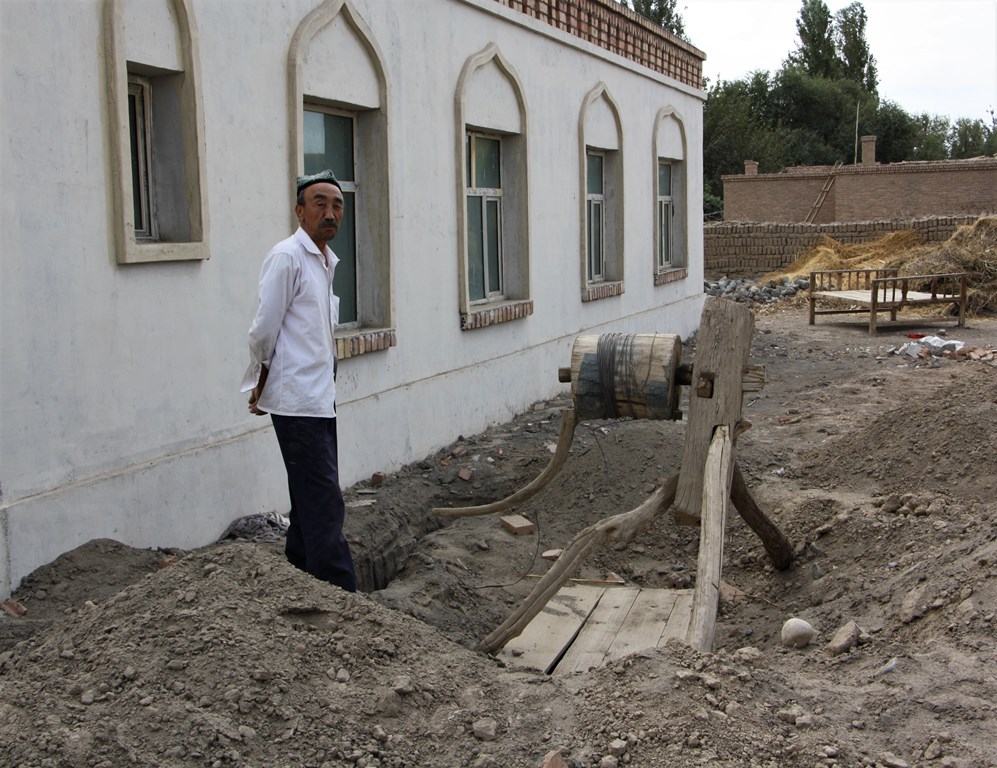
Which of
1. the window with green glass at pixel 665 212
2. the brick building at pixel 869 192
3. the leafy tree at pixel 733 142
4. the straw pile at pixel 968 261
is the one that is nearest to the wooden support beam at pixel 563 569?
the window with green glass at pixel 665 212

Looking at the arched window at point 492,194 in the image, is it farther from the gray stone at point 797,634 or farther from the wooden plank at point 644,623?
the gray stone at point 797,634

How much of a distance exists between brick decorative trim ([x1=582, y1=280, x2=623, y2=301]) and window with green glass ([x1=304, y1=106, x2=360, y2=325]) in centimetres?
414

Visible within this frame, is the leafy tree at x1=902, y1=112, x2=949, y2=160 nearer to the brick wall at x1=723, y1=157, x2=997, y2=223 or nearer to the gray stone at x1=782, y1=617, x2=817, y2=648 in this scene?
the brick wall at x1=723, y1=157, x2=997, y2=223

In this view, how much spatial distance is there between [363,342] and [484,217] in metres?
2.75

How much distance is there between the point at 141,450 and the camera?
511cm

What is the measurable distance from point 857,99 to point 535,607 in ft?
168

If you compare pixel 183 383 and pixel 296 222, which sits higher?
pixel 296 222

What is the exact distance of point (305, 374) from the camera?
446 centimetres

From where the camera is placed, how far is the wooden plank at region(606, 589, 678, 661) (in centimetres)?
459

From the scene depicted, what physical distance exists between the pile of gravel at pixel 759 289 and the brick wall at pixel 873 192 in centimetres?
741

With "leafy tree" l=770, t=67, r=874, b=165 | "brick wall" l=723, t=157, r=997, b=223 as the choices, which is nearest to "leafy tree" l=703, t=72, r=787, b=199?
"leafy tree" l=770, t=67, r=874, b=165

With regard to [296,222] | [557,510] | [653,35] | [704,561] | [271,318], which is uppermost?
[653,35]

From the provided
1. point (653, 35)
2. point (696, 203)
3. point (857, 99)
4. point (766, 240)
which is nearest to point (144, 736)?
point (653, 35)

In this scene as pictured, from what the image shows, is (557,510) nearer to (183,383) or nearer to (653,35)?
(183,383)
